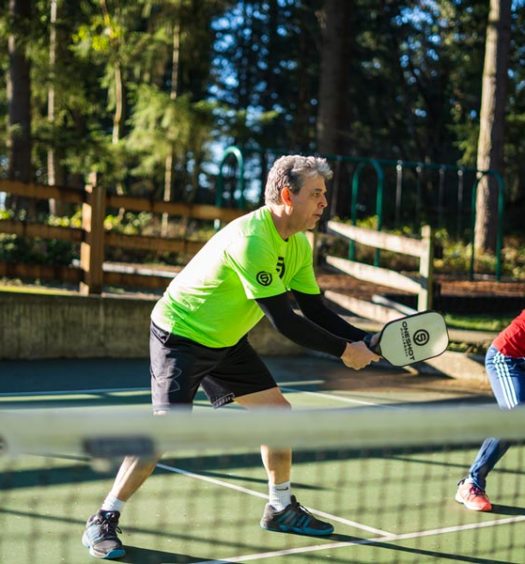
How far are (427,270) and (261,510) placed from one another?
21.5 ft

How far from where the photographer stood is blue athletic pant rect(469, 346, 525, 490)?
6.04 meters

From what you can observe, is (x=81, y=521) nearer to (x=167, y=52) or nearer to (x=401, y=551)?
(x=401, y=551)

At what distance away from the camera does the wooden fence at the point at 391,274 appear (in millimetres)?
12086

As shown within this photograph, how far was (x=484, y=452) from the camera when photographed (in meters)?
6.12

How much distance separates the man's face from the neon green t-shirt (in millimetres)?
131

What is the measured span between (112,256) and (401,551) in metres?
14.7

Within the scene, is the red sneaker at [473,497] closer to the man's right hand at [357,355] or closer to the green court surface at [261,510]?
the green court surface at [261,510]

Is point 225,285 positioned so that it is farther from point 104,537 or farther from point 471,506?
point 471,506

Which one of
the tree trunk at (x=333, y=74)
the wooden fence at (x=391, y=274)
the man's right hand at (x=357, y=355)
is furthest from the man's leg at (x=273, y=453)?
the tree trunk at (x=333, y=74)

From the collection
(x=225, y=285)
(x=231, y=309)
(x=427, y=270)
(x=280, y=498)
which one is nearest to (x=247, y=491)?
(x=280, y=498)

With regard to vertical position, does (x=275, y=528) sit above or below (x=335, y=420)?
below

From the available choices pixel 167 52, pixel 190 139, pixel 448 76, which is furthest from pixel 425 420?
pixel 448 76

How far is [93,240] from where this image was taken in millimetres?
12539

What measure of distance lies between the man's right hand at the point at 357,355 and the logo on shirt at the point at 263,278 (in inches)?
19.3
